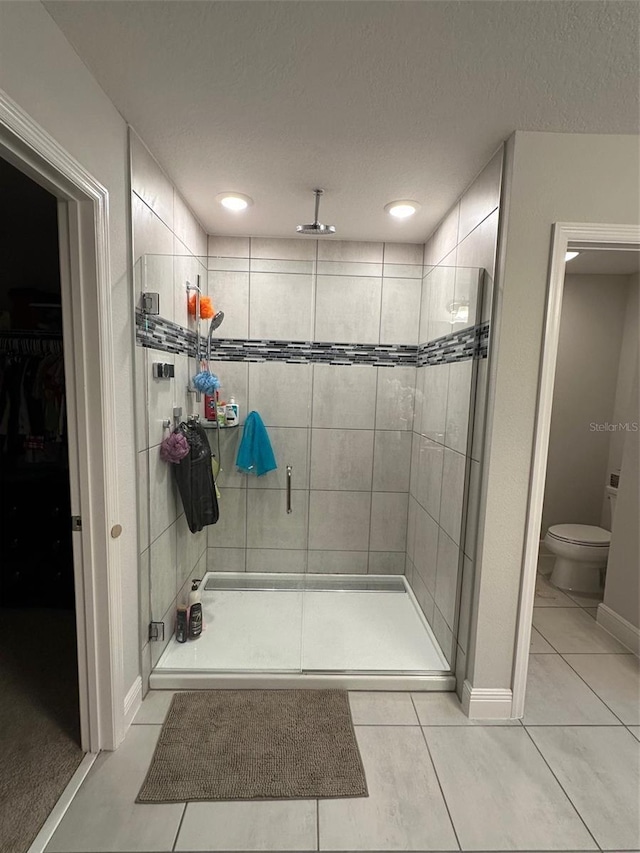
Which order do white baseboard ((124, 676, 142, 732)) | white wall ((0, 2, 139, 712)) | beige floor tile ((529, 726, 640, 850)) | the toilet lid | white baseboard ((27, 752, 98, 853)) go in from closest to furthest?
white wall ((0, 2, 139, 712))
white baseboard ((27, 752, 98, 853))
beige floor tile ((529, 726, 640, 850))
white baseboard ((124, 676, 142, 732))
the toilet lid

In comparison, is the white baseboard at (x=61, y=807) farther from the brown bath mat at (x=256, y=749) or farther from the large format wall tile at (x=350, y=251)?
the large format wall tile at (x=350, y=251)

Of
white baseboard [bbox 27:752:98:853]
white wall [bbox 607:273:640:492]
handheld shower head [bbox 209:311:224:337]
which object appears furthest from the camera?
white wall [bbox 607:273:640:492]

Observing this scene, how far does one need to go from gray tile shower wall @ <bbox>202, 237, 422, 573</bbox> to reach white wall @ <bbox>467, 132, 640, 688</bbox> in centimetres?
107

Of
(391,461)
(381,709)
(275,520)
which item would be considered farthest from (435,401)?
(381,709)

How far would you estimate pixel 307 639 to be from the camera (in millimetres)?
2264

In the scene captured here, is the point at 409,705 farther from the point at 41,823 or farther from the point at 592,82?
the point at 592,82

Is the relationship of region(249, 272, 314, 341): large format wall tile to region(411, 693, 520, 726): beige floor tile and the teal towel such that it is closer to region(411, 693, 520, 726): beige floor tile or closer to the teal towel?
the teal towel

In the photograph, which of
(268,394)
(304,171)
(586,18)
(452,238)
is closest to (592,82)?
(586,18)

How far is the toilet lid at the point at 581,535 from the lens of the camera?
291cm

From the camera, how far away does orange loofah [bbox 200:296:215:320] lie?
2.46 meters

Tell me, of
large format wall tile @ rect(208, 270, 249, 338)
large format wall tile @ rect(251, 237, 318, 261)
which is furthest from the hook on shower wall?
large format wall tile @ rect(251, 237, 318, 261)

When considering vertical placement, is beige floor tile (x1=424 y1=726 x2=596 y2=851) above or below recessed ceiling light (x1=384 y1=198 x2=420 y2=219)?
below

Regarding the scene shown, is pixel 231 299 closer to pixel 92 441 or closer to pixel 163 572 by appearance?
pixel 92 441

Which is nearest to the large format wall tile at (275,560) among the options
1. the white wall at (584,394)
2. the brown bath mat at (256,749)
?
the brown bath mat at (256,749)
